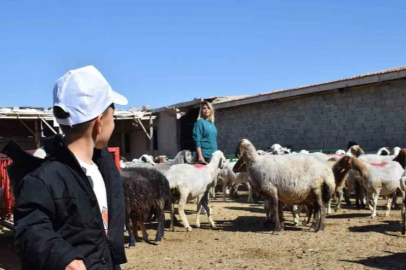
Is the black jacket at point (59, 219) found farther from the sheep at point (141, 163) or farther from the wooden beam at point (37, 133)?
the wooden beam at point (37, 133)

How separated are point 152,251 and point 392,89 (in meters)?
11.1

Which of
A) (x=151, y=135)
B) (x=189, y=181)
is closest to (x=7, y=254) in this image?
(x=189, y=181)

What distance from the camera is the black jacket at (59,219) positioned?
175 cm

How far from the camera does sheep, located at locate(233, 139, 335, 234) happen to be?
881 cm

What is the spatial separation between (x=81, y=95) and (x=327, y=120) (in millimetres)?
16409

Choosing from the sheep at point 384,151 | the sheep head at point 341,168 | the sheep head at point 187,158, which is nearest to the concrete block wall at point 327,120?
the sheep at point 384,151

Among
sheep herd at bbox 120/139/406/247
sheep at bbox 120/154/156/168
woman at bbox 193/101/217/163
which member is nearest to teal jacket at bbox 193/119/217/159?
woman at bbox 193/101/217/163

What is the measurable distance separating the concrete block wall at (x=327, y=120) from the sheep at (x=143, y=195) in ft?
32.3

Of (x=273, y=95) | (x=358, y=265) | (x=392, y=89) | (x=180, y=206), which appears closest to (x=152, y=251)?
(x=180, y=206)

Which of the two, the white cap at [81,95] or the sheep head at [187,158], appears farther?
the sheep head at [187,158]

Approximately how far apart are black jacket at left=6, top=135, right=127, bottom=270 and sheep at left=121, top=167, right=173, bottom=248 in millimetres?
5795

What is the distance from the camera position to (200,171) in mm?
9828

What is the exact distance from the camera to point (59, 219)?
74.2 inches

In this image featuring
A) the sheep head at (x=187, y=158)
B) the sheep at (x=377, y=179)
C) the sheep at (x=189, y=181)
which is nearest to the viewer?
the sheep at (x=189, y=181)
